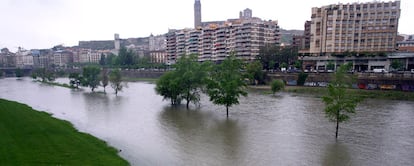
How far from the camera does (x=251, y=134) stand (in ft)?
85.7

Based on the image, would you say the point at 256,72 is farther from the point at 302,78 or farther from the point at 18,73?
the point at 18,73

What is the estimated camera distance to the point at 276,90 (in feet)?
184

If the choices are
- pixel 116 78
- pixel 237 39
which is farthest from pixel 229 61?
pixel 237 39

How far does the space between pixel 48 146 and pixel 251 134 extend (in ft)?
54.8

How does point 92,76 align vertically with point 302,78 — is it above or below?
above

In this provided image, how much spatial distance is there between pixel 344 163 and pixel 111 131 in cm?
2064

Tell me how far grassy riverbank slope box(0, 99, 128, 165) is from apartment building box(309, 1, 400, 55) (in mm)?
76520

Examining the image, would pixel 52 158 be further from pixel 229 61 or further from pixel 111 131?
pixel 229 61

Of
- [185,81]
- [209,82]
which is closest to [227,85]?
[209,82]

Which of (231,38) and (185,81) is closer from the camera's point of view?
(185,81)

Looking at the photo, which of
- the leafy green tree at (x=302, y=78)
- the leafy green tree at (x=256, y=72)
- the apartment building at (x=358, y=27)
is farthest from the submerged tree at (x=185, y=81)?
the apartment building at (x=358, y=27)

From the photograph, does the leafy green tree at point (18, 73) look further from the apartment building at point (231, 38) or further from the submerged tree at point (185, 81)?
the submerged tree at point (185, 81)

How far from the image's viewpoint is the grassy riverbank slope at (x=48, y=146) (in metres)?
17.3

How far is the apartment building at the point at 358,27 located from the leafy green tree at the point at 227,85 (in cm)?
5879
